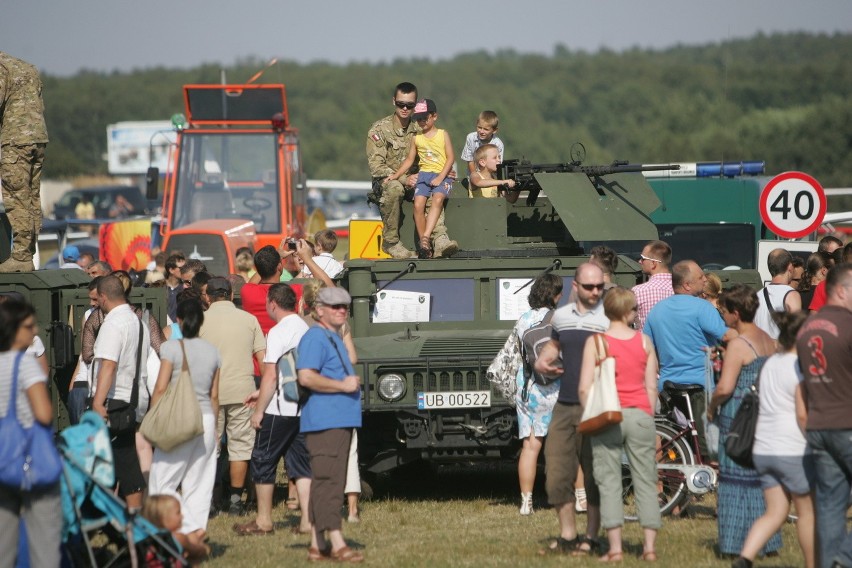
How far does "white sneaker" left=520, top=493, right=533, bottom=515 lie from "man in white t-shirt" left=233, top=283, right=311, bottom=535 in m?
1.66

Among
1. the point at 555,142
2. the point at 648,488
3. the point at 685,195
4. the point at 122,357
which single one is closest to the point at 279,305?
the point at 122,357

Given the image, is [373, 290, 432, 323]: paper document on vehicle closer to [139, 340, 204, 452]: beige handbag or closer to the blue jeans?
[139, 340, 204, 452]: beige handbag

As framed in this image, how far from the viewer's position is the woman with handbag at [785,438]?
302 inches

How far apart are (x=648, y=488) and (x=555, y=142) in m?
86.2

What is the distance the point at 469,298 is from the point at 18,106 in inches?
155

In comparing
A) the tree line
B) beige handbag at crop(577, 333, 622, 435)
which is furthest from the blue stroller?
the tree line

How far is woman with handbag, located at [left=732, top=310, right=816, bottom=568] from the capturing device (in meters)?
7.67

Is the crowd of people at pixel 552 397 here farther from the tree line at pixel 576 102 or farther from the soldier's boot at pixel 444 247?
the tree line at pixel 576 102

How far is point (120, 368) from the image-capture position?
9359 mm

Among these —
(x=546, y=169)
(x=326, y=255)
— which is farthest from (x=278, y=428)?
(x=546, y=169)

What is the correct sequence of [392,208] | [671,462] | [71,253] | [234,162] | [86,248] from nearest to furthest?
[671,462], [392,208], [71,253], [234,162], [86,248]

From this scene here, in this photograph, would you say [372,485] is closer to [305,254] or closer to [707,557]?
[305,254]

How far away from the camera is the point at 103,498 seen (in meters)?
7.52

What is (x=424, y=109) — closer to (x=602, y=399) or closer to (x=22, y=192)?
(x=22, y=192)
